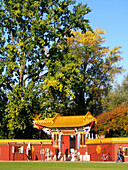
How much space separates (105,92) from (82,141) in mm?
20998

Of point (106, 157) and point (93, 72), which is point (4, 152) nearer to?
point (106, 157)

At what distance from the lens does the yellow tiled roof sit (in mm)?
43719

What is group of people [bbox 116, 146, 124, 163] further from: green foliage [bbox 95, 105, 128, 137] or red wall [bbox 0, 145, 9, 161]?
red wall [bbox 0, 145, 9, 161]

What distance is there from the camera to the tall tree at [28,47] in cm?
4747

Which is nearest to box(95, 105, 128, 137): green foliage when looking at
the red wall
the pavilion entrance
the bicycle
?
the pavilion entrance

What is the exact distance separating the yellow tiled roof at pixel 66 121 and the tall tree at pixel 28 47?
311cm

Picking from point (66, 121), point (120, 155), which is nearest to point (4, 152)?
point (66, 121)

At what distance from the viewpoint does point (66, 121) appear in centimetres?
4506

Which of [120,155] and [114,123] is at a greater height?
[114,123]

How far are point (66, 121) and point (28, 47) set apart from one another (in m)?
10.3

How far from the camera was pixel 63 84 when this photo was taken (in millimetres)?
47812

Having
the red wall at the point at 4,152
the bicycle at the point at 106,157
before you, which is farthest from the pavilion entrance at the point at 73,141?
the red wall at the point at 4,152

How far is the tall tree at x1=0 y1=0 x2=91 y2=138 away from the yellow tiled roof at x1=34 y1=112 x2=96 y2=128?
10.2 ft

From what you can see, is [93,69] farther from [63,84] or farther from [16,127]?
[16,127]
